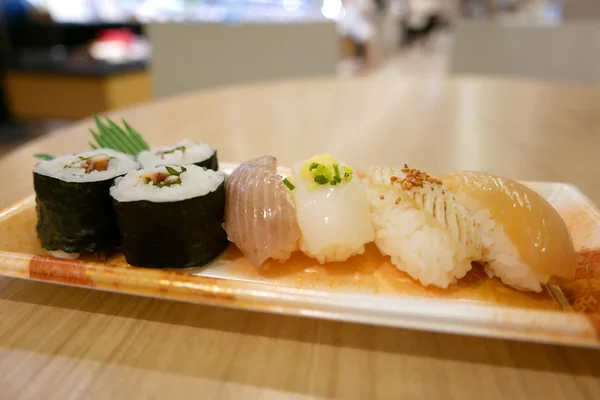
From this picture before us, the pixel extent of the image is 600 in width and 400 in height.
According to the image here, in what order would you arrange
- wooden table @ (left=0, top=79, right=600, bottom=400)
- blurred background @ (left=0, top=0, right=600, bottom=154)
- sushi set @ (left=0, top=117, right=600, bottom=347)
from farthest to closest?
blurred background @ (left=0, top=0, right=600, bottom=154) → sushi set @ (left=0, top=117, right=600, bottom=347) → wooden table @ (left=0, top=79, right=600, bottom=400)

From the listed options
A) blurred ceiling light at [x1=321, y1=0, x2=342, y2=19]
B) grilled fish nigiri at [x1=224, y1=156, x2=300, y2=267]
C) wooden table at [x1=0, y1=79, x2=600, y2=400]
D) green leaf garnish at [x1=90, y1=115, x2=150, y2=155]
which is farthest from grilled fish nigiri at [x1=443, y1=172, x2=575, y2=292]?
blurred ceiling light at [x1=321, y1=0, x2=342, y2=19]

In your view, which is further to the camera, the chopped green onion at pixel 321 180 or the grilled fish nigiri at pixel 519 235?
the chopped green onion at pixel 321 180

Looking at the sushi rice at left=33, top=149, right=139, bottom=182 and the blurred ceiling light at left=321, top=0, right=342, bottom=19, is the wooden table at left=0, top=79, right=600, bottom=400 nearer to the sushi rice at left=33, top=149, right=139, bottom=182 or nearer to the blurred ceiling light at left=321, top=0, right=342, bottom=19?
the sushi rice at left=33, top=149, right=139, bottom=182

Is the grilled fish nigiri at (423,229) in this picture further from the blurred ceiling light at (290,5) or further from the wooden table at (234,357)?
the blurred ceiling light at (290,5)

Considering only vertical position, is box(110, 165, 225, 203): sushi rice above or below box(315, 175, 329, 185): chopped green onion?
below

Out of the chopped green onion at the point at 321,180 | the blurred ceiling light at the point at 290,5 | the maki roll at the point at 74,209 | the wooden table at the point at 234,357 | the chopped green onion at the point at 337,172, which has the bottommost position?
the wooden table at the point at 234,357

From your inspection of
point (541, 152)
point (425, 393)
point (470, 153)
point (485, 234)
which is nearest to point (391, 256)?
point (485, 234)

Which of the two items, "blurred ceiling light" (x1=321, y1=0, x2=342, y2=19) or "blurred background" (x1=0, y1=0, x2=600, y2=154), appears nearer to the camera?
"blurred background" (x1=0, y1=0, x2=600, y2=154)

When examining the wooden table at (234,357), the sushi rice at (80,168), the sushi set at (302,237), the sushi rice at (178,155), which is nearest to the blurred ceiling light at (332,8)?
the sushi rice at (178,155)
